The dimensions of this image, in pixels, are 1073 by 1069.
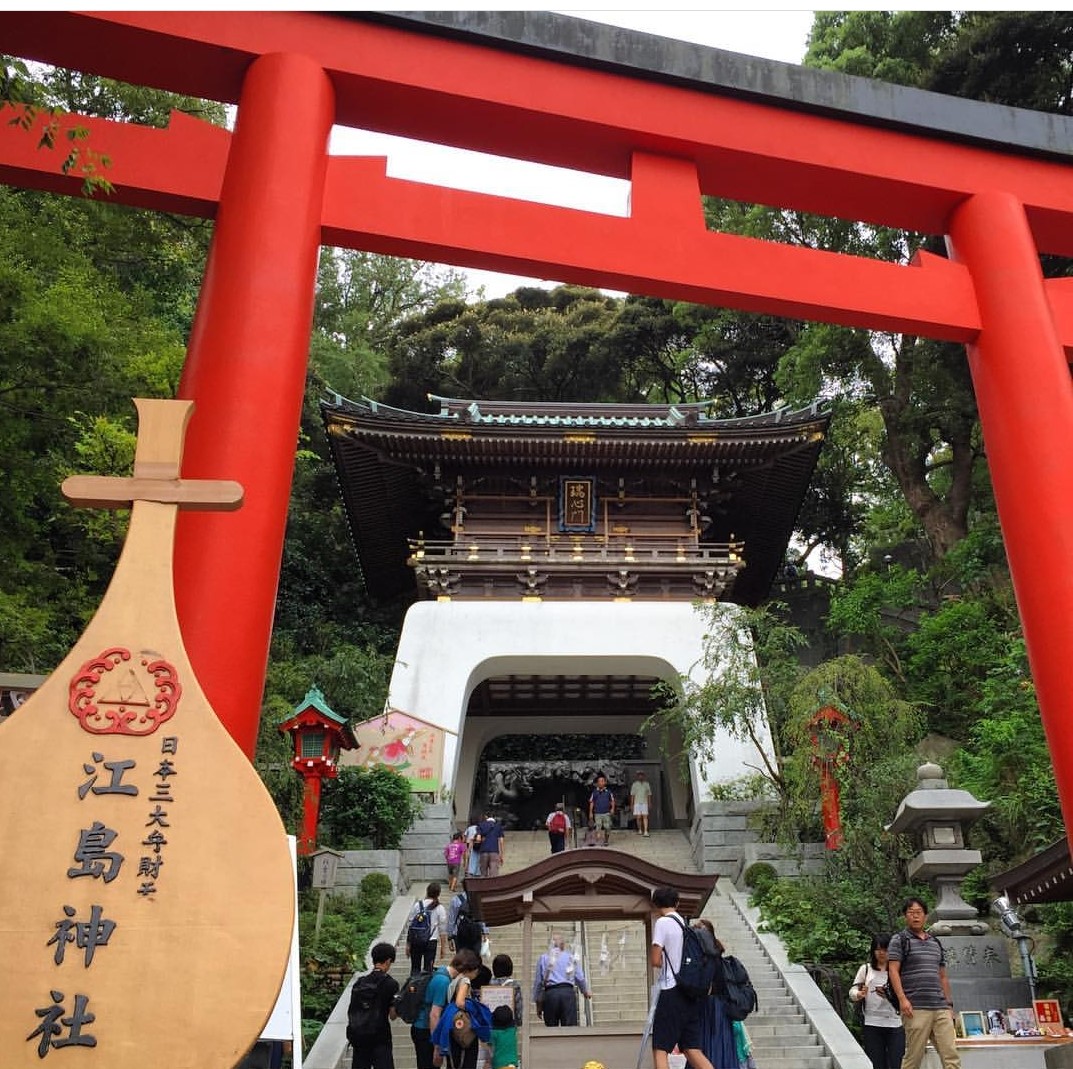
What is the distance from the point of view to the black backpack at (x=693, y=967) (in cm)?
501

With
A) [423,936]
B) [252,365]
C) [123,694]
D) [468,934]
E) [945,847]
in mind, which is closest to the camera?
[123,694]

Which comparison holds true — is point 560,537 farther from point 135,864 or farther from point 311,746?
point 135,864

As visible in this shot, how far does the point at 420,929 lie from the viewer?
888 cm

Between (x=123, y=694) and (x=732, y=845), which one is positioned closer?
(x=123, y=694)

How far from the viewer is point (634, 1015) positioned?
31.4 ft

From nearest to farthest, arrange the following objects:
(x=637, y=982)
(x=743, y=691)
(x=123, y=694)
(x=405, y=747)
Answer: (x=123, y=694), (x=637, y=982), (x=743, y=691), (x=405, y=747)

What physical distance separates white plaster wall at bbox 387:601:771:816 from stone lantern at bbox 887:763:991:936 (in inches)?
281

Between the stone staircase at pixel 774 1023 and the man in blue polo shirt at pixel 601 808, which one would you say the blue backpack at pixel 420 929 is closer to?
the stone staircase at pixel 774 1023

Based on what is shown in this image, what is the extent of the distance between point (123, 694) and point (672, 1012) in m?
3.48

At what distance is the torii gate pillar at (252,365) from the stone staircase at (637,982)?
16.8 ft

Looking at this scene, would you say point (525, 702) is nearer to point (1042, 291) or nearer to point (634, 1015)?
point (634, 1015)

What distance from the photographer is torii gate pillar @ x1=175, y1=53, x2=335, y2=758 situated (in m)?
3.50

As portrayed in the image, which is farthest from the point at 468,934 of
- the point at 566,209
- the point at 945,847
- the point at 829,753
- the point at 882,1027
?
the point at 566,209

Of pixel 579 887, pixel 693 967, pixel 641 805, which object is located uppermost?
pixel 641 805
